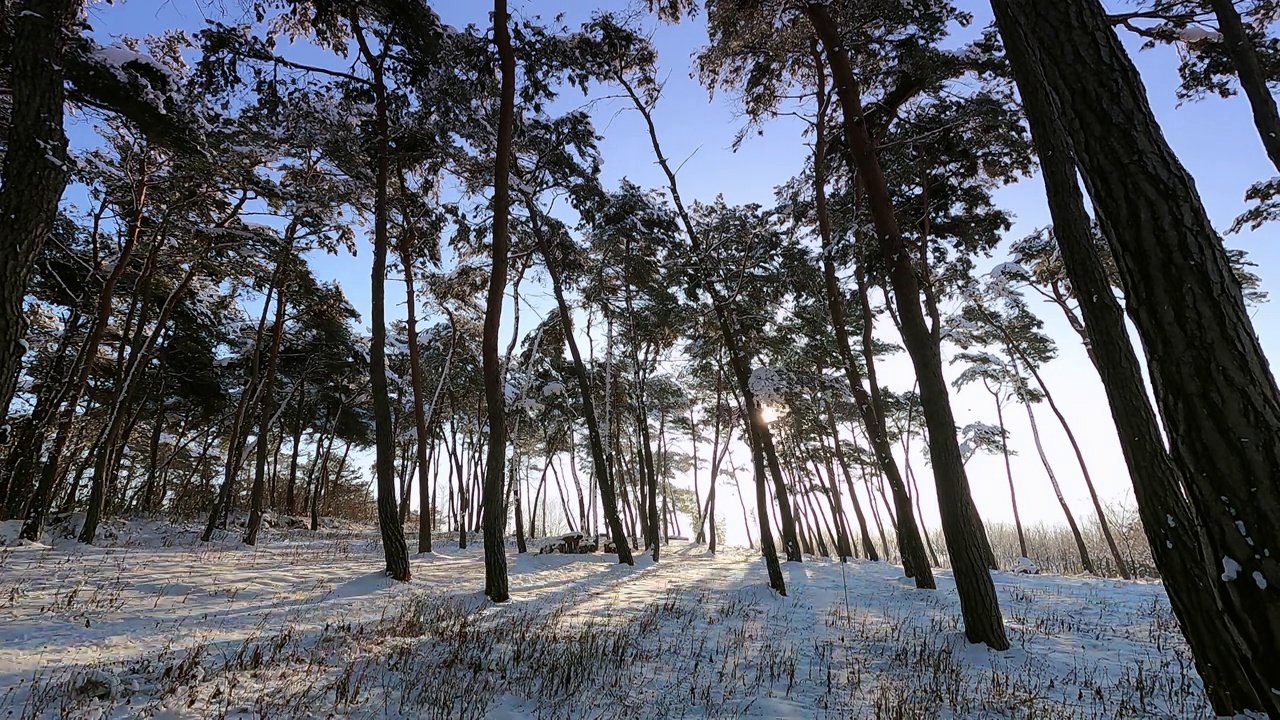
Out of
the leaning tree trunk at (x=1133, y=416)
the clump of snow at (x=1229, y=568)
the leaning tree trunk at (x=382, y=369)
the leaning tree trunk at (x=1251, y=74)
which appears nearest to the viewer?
the clump of snow at (x=1229, y=568)

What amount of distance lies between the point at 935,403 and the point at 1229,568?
4.36 m

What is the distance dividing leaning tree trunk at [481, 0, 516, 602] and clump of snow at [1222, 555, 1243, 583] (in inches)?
298

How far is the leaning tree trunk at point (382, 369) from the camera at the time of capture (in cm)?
933

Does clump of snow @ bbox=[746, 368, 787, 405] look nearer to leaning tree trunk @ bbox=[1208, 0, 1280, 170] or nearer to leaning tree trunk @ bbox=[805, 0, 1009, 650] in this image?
leaning tree trunk @ bbox=[805, 0, 1009, 650]

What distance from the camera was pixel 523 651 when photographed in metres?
5.04

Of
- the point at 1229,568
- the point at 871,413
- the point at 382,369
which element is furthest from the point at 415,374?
the point at 1229,568

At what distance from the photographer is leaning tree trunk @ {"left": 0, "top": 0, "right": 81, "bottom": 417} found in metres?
4.36

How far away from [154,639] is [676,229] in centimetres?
1219

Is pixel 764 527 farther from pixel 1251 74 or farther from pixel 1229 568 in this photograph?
pixel 1251 74

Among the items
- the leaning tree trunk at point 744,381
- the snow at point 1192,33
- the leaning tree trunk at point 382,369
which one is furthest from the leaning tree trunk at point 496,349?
the snow at point 1192,33

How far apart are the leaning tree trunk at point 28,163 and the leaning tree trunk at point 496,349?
474cm

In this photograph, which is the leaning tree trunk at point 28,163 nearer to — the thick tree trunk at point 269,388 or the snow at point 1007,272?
the thick tree trunk at point 269,388

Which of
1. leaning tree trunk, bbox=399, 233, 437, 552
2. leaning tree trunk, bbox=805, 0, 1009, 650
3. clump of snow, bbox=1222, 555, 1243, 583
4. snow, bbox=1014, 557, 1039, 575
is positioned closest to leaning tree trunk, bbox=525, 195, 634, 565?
leaning tree trunk, bbox=399, 233, 437, 552

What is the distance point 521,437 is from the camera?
2577 centimetres
